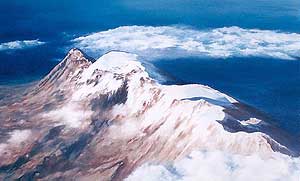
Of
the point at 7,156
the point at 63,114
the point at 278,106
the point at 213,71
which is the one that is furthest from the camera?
the point at 213,71

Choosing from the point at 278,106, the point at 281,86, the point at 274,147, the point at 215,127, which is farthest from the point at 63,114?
the point at 281,86

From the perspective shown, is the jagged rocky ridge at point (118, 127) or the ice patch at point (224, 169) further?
the jagged rocky ridge at point (118, 127)

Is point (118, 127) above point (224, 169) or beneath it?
beneath

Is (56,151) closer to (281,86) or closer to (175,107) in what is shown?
(175,107)

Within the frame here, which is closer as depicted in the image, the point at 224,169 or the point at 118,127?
the point at 224,169

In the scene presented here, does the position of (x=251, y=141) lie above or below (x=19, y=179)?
above
